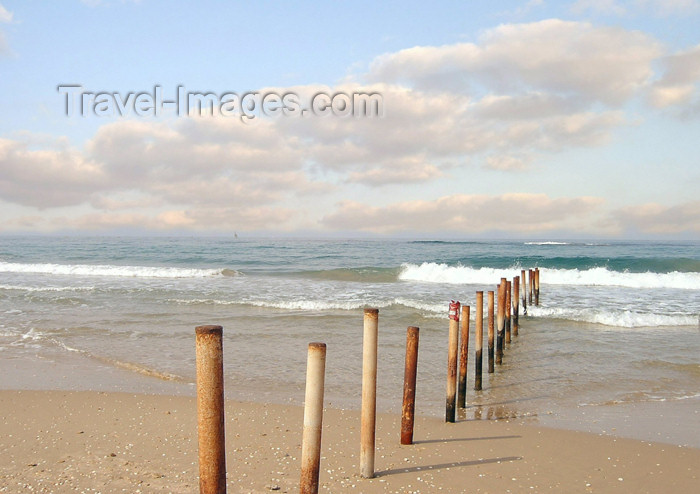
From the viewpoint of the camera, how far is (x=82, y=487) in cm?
478

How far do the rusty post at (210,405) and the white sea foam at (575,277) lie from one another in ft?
87.7

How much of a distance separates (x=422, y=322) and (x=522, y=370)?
17.9ft

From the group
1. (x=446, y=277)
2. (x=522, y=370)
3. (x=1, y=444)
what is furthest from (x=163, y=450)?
(x=446, y=277)

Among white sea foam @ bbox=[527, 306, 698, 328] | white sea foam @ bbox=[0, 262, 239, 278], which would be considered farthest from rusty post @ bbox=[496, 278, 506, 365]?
white sea foam @ bbox=[0, 262, 239, 278]

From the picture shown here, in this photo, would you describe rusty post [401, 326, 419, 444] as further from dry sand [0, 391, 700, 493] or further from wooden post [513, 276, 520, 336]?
wooden post [513, 276, 520, 336]

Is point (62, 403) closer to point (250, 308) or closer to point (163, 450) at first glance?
point (163, 450)

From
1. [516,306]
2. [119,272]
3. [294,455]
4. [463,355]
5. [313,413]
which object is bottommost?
[119,272]

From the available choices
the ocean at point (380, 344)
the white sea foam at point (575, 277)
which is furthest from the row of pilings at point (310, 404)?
the white sea foam at point (575, 277)

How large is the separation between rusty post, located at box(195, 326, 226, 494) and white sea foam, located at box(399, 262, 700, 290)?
2673 cm

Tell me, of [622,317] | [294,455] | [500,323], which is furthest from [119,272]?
[294,455]

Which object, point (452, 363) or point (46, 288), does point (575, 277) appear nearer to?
point (452, 363)

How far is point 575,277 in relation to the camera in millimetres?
27953

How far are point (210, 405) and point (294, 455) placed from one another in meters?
3.01

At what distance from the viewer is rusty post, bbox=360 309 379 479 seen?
15.2 feet
